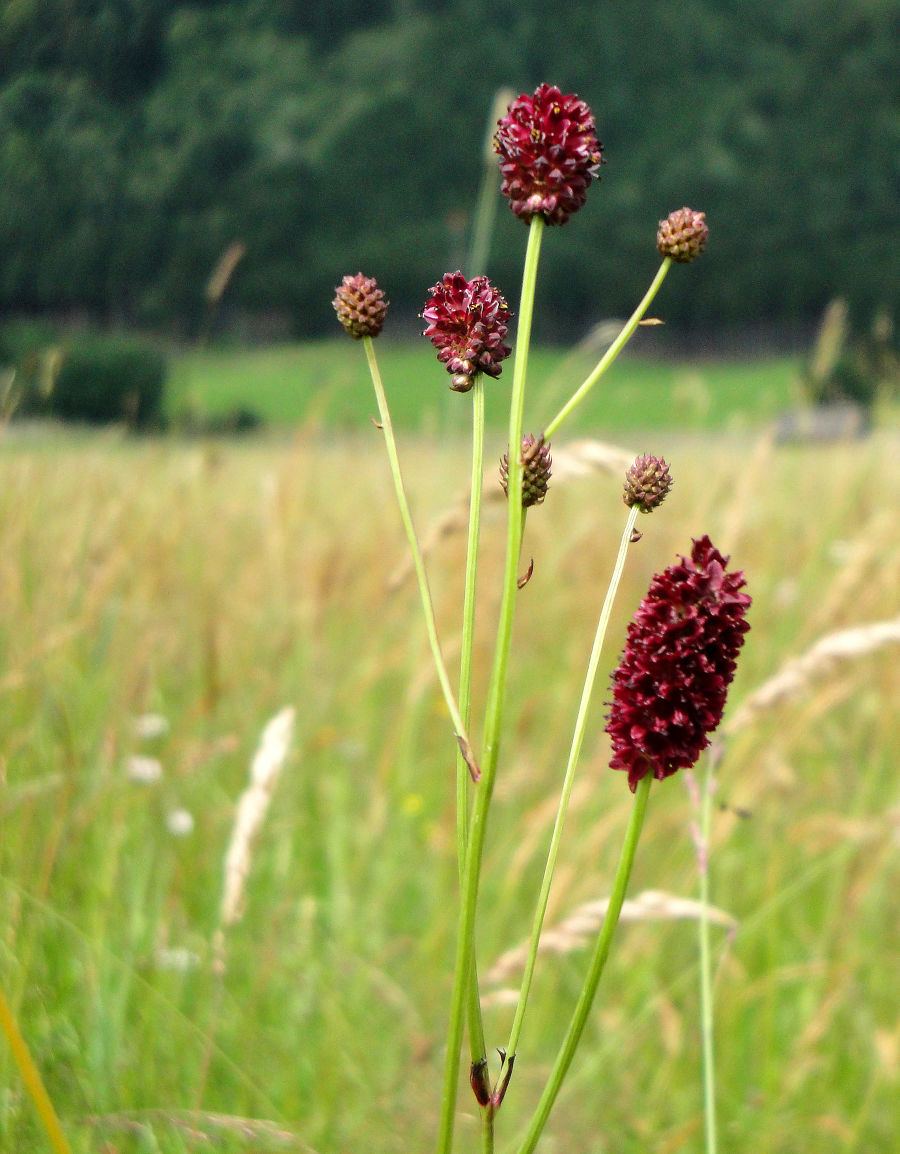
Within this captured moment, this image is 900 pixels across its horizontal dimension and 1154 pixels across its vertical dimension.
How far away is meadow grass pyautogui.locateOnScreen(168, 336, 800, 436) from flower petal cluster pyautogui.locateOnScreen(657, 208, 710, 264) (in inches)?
62.6

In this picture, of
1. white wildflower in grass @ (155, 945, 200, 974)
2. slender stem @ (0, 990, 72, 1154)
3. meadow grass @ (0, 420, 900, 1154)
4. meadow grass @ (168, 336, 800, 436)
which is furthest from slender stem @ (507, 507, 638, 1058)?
meadow grass @ (168, 336, 800, 436)

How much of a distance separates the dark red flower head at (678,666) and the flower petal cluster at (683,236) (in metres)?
0.13

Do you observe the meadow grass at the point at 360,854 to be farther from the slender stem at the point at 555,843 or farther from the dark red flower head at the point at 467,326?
the dark red flower head at the point at 467,326

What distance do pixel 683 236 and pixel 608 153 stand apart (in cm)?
2264

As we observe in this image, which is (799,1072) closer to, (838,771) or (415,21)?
(838,771)

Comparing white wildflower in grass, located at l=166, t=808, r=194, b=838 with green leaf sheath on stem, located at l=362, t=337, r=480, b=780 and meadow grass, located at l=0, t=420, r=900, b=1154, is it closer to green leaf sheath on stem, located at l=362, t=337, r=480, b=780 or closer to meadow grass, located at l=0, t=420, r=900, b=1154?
meadow grass, located at l=0, t=420, r=900, b=1154

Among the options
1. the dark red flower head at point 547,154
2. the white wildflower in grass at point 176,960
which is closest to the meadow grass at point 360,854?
the white wildflower in grass at point 176,960

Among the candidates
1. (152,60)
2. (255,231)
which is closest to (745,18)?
(255,231)

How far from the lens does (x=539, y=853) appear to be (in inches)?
79.6

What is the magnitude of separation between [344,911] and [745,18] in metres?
27.1

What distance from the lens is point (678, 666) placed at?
1.32ft

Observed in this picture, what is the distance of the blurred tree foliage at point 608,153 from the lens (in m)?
15.9

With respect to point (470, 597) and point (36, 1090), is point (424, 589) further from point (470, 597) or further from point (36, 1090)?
point (36, 1090)

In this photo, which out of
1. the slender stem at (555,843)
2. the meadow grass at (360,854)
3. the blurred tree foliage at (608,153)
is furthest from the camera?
the blurred tree foliage at (608,153)
